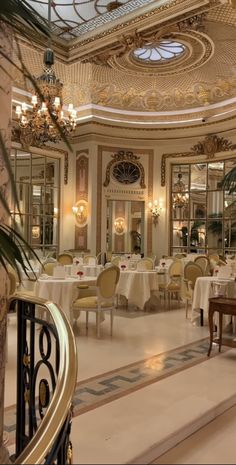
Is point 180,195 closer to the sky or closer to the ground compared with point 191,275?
closer to the sky

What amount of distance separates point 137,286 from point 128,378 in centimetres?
407

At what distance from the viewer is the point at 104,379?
4.25m

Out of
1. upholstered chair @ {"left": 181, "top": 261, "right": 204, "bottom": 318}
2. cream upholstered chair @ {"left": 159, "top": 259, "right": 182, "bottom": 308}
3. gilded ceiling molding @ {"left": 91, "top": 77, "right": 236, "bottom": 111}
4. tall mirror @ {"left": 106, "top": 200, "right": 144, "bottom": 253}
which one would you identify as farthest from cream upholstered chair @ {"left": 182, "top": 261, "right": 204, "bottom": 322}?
tall mirror @ {"left": 106, "top": 200, "right": 144, "bottom": 253}

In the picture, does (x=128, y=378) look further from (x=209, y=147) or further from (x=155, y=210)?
(x=209, y=147)

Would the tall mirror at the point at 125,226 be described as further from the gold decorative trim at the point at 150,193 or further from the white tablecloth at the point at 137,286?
the white tablecloth at the point at 137,286

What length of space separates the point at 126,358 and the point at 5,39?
373cm

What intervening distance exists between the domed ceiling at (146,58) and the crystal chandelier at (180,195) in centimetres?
195

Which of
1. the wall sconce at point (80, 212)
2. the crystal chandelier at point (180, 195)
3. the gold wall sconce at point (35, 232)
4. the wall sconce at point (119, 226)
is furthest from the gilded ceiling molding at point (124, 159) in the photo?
the gold wall sconce at point (35, 232)

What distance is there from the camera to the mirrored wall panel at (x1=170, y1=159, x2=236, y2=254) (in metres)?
13.6

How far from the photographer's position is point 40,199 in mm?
13797

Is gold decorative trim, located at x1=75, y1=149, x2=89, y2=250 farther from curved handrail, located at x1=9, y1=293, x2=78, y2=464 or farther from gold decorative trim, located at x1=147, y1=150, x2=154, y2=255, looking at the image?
curved handrail, located at x1=9, y1=293, x2=78, y2=464

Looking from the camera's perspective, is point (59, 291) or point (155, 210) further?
point (155, 210)

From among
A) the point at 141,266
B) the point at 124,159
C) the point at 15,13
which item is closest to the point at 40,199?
the point at 124,159

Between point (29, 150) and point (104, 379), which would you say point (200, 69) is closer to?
point (29, 150)
